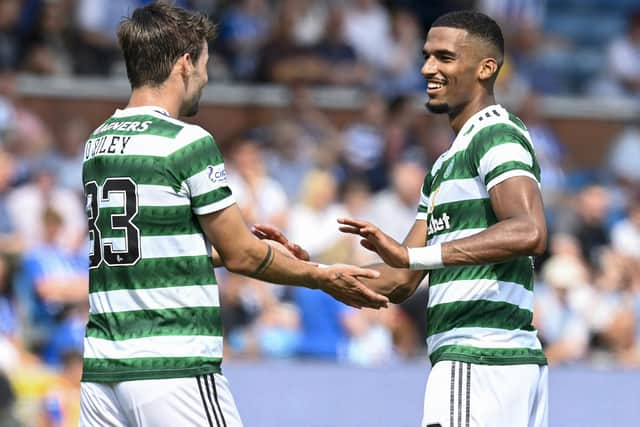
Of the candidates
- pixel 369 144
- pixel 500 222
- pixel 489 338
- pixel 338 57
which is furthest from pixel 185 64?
pixel 338 57

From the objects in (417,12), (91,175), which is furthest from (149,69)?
(417,12)

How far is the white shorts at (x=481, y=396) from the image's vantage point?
506cm

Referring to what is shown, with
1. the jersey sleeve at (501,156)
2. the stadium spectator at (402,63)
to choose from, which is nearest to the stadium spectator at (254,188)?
the stadium spectator at (402,63)

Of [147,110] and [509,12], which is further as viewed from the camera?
[509,12]

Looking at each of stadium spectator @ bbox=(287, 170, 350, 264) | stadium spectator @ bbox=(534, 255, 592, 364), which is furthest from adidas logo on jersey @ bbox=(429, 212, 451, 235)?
stadium spectator @ bbox=(534, 255, 592, 364)

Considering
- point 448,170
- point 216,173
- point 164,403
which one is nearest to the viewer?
point 164,403

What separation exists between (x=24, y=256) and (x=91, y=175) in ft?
17.2

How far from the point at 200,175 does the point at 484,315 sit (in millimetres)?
1316

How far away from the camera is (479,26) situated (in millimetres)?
5461

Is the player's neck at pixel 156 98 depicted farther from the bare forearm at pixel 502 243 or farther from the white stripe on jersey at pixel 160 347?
the bare forearm at pixel 502 243

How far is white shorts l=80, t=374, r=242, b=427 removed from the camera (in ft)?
15.5

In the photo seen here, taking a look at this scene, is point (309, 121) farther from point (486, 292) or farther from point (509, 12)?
point (486, 292)

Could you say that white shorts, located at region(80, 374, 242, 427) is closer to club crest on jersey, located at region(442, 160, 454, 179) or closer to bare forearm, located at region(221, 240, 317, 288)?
bare forearm, located at region(221, 240, 317, 288)

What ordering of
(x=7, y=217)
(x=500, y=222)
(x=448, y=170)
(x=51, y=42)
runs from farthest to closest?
(x=51, y=42)
(x=7, y=217)
(x=448, y=170)
(x=500, y=222)
